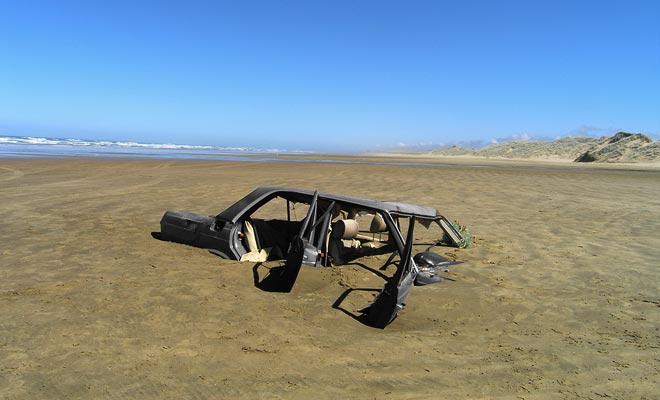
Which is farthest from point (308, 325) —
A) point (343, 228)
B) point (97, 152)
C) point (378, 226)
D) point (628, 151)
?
point (628, 151)

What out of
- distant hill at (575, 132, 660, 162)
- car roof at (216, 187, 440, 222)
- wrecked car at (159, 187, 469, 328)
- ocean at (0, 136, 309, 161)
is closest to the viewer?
wrecked car at (159, 187, 469, 328)

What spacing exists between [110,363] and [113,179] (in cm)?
1590

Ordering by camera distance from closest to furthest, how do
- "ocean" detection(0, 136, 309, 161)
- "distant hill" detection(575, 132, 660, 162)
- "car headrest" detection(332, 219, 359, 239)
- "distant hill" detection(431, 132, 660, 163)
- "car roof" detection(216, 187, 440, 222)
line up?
"car roof" detection(216, 187, 440, 222) < "car headrest" detection(332, 219, 359, 239) < "ocean" detection(0, 136, 309, 161) < "distant hill" detection(575, 132, 660, 162) < "distant hill" detection(431, 132, 660, 163)

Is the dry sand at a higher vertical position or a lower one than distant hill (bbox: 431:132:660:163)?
lower

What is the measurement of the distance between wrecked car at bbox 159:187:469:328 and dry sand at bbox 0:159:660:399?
0.25 metres

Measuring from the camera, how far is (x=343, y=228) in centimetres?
613

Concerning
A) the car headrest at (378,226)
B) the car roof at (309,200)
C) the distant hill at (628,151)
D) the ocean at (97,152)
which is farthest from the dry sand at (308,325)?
the distant hill at (628,151)

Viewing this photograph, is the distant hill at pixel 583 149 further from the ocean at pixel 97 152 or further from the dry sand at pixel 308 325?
the dry sand at pixel 308 325

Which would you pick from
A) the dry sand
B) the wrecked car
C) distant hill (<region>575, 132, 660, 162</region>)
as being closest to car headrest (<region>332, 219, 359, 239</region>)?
the wrecked car

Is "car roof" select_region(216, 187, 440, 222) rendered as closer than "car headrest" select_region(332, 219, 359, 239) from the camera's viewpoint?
Yes

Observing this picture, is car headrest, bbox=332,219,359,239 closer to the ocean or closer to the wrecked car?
the wrecked car

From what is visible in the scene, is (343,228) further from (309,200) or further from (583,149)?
(583,149)

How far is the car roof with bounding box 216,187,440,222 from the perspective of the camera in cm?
581

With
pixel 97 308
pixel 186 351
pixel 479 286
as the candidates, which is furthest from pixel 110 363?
pixel 479 286
